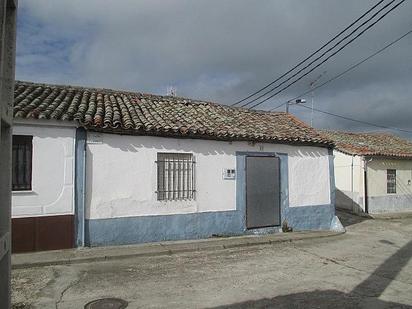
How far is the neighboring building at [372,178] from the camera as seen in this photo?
19.8 m

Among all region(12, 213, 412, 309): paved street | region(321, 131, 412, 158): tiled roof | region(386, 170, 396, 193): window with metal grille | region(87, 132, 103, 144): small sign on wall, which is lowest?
region(12, 213, 412, 309): paved street

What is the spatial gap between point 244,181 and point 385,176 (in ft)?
39.1

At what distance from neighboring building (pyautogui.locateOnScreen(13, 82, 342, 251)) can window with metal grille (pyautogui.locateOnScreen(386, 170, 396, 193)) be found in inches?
334

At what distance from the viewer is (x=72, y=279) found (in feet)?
23.8

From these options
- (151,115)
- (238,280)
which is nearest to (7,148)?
(238,280)

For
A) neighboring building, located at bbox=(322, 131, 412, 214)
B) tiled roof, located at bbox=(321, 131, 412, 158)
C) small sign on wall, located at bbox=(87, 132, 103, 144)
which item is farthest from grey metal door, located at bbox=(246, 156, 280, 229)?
neighboring building, located at bbox=(322, 131, 412, 214)

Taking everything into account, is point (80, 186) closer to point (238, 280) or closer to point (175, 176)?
point (175, 176)

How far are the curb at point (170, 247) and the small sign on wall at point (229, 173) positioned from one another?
70.5 inches

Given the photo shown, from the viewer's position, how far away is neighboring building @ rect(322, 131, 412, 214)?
64.8ft

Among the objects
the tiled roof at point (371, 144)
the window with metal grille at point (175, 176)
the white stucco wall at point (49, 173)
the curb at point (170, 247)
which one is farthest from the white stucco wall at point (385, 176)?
the white stucco wall at point (49, 173)

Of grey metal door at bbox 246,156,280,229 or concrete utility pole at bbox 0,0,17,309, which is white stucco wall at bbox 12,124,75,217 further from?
concrete utility pole at bbox 0,0,17,309

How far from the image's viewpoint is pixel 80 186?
9.65 m

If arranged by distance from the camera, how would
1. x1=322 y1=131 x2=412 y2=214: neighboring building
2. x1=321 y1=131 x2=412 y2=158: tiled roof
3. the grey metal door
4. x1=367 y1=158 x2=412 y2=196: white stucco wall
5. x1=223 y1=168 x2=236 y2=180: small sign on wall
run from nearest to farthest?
x1=223 y1=168 x2=236 y2=180: small sign on wall, the grey metal door, x1=322 y1=131 x2=412 y2=214: neighboring building, x1=367 y1=158 x2=412 y2=196: white stucco wall, x1=321 y1=131 x2=412 y2=158: tiled roof

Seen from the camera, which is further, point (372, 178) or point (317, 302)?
point (372, 178)
